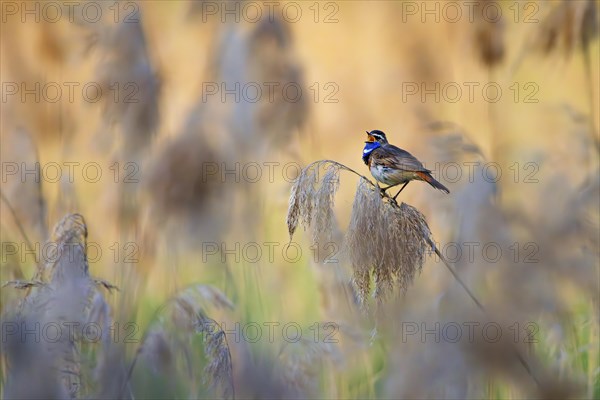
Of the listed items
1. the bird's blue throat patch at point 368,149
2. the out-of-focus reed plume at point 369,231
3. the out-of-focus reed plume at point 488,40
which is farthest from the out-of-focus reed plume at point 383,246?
the out-of-focus reed plume at point 488,40

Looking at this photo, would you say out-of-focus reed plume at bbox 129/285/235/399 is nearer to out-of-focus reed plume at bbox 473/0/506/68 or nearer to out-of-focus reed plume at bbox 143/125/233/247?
out-of-focus reed plume at bbox 143/125/233/247

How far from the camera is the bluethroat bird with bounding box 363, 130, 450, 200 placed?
3537 millimetres

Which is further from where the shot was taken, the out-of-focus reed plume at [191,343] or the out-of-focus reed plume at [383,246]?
the out-of-focus reed plume at [191,343]

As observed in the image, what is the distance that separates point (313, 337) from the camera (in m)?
4.01

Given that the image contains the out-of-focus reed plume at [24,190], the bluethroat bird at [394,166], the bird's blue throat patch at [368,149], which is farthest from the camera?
the out-of-focus reed plume at [24,190]

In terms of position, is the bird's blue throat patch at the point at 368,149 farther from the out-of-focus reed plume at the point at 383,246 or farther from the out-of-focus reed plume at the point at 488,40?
the out-of-focus reed plume at the point at 488,40

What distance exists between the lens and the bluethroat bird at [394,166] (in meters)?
3.54

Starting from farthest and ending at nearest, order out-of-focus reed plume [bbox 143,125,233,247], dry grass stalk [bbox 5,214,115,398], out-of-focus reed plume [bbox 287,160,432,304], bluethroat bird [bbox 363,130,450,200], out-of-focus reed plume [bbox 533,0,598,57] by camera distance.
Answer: out-of-focus reed plume [bbox 533,0,598,57] → out-of-focus reed plume [bbox 143,125,233,247] → bluethroat bird [bbox 363,130,450,200] → dry grass stalk [bbox 5,214,115,398] → out-of-focus reed plume [bbox 287,160,432,304]

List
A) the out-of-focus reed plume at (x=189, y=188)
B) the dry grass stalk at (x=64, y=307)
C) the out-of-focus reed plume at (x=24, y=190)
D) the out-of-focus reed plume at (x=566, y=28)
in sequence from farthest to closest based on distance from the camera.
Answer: the out-of-focus reed plume at (x=566, y=28)
the out-of-focus reed plume at (x=189, y=188)
the out-of-focus reed plume at (x=24, y=190)
the dry grass stalk at (x=64, y=307)

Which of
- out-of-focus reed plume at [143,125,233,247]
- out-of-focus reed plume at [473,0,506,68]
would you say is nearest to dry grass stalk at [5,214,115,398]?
out-of-focus reed plume at [143,125,233,247]

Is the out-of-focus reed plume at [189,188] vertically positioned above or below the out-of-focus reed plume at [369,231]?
above

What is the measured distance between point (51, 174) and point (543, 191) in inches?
120

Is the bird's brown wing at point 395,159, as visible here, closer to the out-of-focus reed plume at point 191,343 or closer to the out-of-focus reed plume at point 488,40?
the out-of-focus reed plume at point 191,343

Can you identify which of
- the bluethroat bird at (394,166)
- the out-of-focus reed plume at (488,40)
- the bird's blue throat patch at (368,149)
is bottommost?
the bluethroat bird at (394,166)
